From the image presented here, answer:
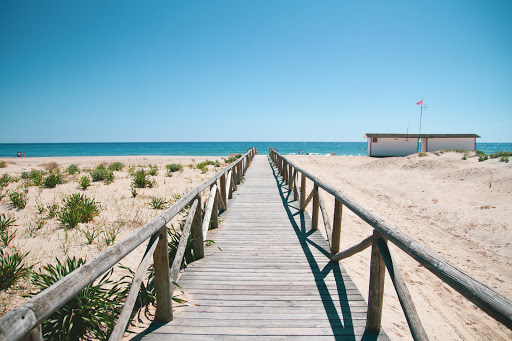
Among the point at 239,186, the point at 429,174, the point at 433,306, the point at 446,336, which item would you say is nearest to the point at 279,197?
the point at 239,186

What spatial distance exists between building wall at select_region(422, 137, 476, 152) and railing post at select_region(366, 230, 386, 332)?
110 ft

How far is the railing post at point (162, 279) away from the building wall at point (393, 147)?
3258cm

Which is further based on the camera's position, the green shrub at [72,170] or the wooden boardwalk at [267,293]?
the green shrub at [72,170]

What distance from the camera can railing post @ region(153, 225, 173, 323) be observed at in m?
2.46

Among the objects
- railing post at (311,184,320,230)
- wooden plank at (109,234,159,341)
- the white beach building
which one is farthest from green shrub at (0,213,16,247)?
the white beach building

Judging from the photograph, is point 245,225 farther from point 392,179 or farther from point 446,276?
point 392,179

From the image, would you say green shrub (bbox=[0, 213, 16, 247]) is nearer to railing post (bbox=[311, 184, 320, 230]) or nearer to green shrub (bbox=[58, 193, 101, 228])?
green shrub (bbox=[58, 193, 101, 228])

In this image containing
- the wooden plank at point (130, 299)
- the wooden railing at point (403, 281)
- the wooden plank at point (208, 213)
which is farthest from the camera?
the wooden plank at point (208, 213)

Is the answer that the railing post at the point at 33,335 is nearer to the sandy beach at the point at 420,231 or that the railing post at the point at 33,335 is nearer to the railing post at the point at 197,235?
the railing post at the point at 197,235

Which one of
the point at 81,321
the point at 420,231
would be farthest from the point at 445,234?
the point at 81,321

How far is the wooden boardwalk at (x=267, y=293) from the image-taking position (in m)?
2.45

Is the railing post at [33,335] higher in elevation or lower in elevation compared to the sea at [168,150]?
lower

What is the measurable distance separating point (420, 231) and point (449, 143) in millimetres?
28446

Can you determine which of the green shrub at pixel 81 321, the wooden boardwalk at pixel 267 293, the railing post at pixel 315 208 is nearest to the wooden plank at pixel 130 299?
the wooden boardwalk at pixel 267 293
